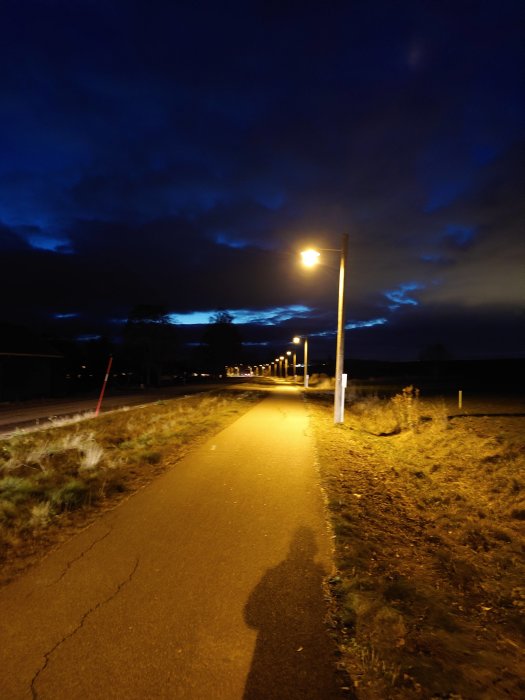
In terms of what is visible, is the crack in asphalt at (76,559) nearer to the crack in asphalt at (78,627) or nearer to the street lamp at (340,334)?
the crack in asphalt at (78,627)

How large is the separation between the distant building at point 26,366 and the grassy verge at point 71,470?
1692cm

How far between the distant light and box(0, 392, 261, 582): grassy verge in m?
6.67

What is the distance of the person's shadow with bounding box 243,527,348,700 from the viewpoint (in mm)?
2897

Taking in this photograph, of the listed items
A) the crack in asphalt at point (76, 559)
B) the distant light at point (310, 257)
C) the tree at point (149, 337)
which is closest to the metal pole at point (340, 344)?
the distant light at point (310, 257)

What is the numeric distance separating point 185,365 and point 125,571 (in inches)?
5234

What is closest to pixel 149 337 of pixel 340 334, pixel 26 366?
pixel 26 366

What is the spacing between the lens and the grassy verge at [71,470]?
545cm

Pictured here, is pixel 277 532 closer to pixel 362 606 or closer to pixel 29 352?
A: pixel 362 606

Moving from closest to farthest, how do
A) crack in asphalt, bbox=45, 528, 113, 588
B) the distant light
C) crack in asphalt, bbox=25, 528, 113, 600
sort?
crack in asphalt, bbox=25, 528, 113, 600 < crack in asphalt, bbox=45, 528, 113, 588 < the distant light

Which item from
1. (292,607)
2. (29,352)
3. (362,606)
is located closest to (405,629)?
(362,606)

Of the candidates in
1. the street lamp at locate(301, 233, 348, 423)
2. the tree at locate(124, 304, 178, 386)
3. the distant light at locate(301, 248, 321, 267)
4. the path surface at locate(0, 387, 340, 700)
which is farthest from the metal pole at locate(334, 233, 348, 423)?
the tree at locate(124, 304, 178, 386)

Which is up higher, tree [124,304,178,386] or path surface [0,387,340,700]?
tree [124,304,178,386]

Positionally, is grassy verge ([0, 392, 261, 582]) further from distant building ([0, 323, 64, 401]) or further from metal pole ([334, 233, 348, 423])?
distant building ([0, 323, 64, 401])

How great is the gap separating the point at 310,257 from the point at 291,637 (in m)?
13.5
